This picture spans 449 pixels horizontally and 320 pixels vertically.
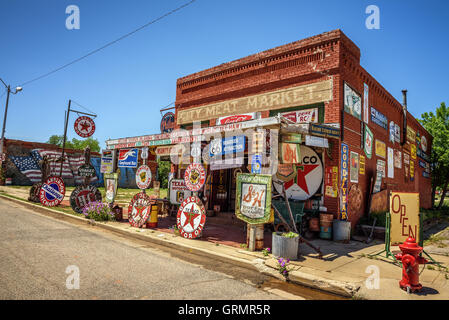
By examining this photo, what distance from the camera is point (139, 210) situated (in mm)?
10031

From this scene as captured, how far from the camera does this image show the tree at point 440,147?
22.3 metres

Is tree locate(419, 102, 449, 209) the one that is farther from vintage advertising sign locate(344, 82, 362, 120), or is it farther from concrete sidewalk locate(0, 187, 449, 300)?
concrete sidewalk locate(0, 187, 449, 300)

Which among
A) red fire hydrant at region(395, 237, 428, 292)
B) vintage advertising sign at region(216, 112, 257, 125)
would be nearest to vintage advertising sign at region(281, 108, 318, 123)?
vintage advertising sign at region(216, 112, 257, 125)

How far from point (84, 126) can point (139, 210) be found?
8.27 metres

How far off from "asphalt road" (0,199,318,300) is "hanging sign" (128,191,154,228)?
6.13 feet

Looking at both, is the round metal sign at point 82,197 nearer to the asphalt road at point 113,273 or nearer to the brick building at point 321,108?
the brick building at point 321,108

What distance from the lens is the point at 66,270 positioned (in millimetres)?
5102

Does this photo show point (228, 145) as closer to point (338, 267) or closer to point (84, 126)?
point (338, 267)

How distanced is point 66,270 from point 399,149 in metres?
16.5

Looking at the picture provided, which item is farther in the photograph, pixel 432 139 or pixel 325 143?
pixel 432 139

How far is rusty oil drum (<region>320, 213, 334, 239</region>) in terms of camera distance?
9008 millimetres

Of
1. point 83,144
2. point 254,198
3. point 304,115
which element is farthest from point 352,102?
point 83,144
